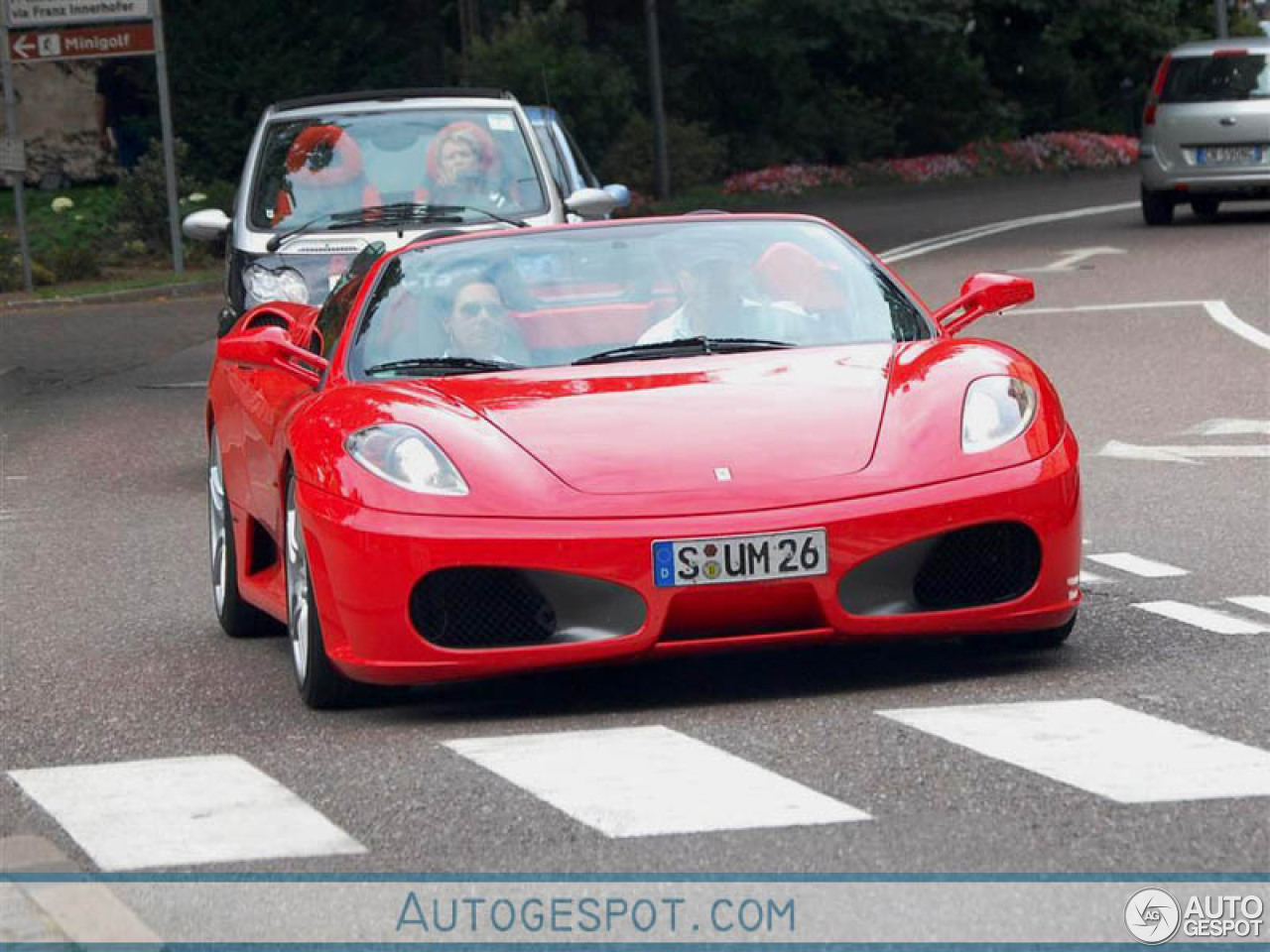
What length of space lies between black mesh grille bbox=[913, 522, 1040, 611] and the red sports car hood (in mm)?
323

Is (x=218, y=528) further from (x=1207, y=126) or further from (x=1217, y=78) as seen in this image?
(x=1217, y=78)

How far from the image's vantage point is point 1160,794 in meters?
5.64

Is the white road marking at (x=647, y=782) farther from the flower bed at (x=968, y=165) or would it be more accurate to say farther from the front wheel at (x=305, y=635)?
the flower bed at (x=968, y=165)

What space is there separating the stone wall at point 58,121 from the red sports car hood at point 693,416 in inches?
1444

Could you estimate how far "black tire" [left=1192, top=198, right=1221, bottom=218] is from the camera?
31438 mm

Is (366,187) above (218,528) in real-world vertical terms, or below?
above

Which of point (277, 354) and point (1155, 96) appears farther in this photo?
point (1155, 96)

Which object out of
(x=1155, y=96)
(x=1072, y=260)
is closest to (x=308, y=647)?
(x=1072, y=260)

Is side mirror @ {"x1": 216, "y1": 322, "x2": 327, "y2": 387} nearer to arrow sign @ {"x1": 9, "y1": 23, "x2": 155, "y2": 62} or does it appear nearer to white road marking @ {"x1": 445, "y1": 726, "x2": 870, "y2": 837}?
white road marking @ {"x1": 445, "y1": 726, "x2": 870, "y2": 837}

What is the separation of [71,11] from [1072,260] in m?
9.93

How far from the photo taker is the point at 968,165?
151ft

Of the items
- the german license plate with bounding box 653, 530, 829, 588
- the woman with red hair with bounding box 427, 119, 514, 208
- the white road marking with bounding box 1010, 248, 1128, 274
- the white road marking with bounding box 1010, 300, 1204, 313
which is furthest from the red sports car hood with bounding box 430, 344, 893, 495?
the white road marking with bounding box 1010, 248, 1128, 274

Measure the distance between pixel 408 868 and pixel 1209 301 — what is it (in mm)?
16672

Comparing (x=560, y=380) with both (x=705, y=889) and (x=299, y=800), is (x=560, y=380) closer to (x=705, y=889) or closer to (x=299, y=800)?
(x=299, y=800)
